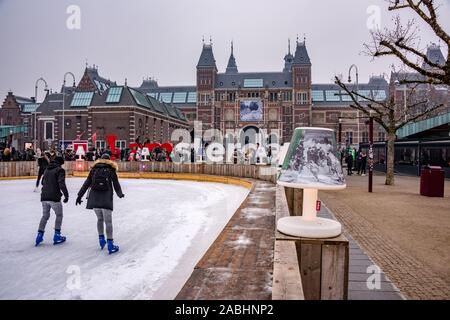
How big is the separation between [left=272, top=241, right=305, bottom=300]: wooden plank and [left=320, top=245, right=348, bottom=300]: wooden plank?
11.9 inches

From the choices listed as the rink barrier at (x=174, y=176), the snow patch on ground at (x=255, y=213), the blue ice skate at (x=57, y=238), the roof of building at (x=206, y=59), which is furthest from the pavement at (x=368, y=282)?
the roof of building at (x=206, y=59)

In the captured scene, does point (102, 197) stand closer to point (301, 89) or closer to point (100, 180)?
point (100, 180)

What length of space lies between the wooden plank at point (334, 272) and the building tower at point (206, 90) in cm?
7287

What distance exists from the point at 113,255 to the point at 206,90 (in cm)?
7237

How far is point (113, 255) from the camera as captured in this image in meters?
6.52

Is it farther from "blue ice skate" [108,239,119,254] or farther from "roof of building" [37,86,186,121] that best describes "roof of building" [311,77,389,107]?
"blue ice skate" [108,239,119,254]

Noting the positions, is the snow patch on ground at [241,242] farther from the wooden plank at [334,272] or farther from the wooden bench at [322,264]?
the wooden plank at [334,272]

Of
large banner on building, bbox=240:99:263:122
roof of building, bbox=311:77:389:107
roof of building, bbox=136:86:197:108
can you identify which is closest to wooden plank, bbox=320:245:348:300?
large banner on building, bbox=240:99:263:122

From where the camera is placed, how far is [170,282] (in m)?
5.12

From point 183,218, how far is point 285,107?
65.4 metres
